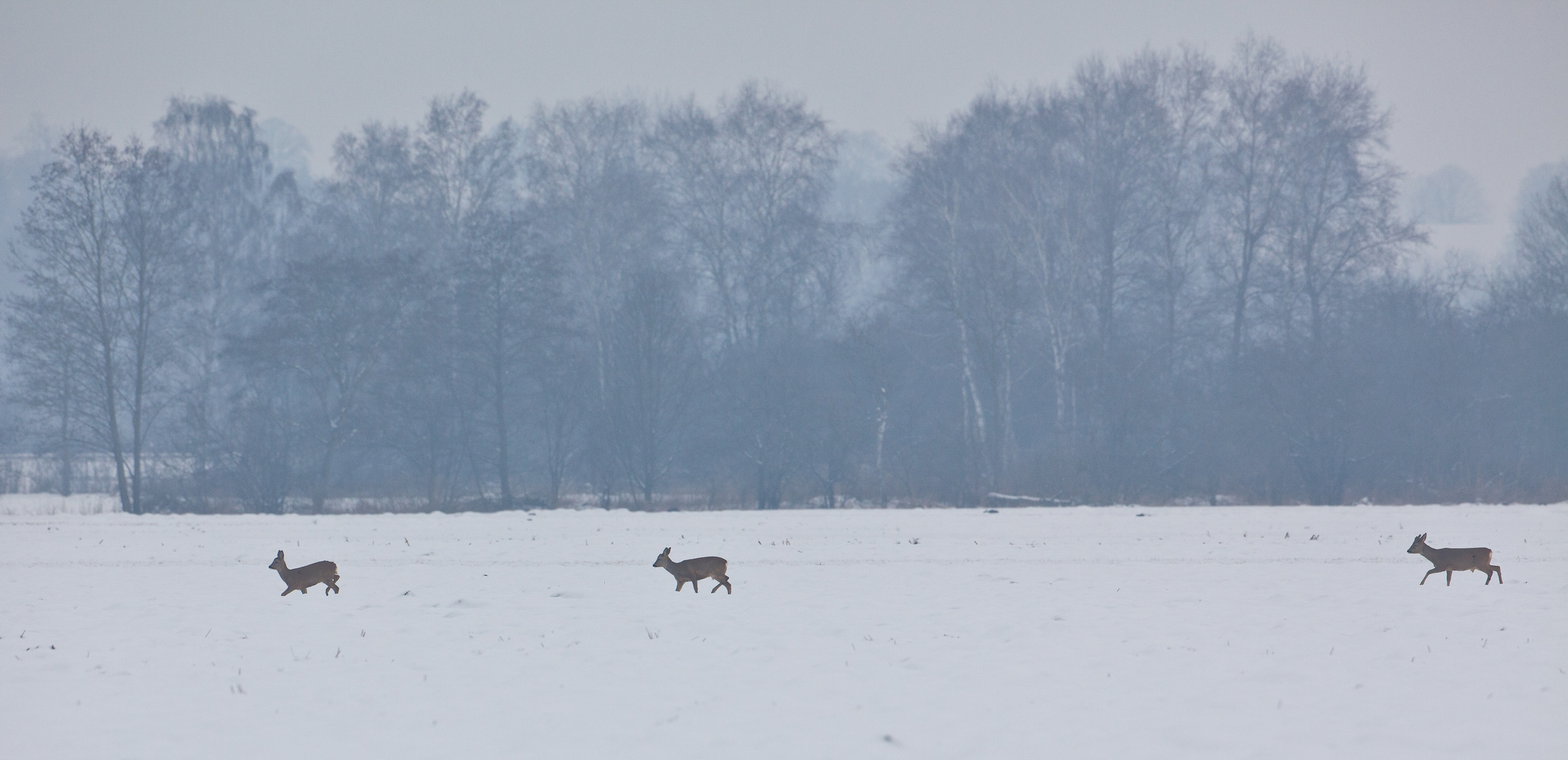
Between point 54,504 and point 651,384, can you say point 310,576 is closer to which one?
point 651,384

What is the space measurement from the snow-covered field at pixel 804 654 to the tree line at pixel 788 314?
15.7m

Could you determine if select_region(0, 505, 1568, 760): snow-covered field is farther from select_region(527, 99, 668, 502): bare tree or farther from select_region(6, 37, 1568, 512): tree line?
select_region(527, 99, 668, 502): bare tree

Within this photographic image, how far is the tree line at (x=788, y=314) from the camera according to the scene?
32.4m

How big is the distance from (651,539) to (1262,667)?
11227 millimetres

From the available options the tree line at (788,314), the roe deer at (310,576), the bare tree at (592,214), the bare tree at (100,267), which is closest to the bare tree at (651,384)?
the tree line at (788,314)

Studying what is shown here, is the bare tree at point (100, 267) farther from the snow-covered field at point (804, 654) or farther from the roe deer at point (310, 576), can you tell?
the roe deer at point (310, 576)

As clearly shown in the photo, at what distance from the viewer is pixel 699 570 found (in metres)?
12.4

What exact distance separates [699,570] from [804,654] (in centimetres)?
311

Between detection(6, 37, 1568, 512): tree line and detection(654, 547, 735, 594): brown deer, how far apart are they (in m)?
17.7

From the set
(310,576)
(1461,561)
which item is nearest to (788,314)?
(310,576)

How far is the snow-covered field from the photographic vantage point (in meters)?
7.33

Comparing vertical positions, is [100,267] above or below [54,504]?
above

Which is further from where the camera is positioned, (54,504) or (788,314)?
(788,314)

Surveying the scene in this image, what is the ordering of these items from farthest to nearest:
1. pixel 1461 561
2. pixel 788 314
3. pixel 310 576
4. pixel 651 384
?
1. pixel 788 314
2. pixel 651 384
3. pixel 310 576
4. pixel 1461 561
